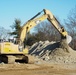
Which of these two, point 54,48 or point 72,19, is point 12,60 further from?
point 72,19

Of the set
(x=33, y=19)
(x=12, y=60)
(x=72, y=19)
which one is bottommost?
(x=12, y=60)

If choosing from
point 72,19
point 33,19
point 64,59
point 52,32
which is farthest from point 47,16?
point 52,32

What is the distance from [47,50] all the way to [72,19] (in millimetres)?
22774

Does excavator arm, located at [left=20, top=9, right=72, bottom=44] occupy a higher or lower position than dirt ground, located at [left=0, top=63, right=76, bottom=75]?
higher

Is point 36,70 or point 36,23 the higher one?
point 36,23

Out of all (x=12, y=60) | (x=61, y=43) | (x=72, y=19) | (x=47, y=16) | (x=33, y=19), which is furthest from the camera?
(x=72, y=19)

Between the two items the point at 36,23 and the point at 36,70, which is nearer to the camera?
the point at 36,70

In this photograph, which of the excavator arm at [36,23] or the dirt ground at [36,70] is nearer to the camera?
the dirt ground at [36,70]

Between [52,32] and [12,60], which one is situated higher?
[52,32]

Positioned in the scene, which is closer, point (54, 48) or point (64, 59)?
point (64, 59)

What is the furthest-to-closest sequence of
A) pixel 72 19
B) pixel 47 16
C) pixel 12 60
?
pixel 72 19 < pixel 47 16 < pixel 12 60

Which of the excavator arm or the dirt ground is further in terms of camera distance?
the excavator arm

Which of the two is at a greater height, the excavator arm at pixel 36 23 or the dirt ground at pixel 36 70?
the excavator arm at pixel 36 23

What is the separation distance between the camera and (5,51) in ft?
75.2
